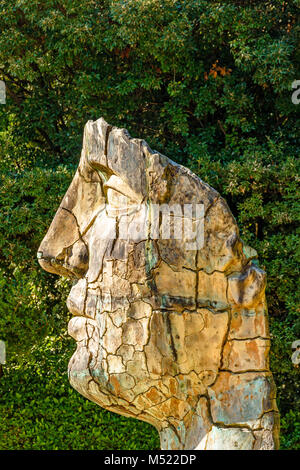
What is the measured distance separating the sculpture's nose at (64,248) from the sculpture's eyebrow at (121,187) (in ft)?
1.08

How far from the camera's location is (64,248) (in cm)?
326

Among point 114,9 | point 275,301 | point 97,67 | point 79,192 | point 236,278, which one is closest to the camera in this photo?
point 236,278

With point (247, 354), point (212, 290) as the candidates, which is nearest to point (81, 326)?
point (212, 290)

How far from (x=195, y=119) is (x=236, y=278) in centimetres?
387

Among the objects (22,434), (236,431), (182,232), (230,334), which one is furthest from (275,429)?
(22,434)

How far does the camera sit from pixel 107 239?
298cm

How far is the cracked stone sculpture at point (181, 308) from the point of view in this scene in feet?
9.26

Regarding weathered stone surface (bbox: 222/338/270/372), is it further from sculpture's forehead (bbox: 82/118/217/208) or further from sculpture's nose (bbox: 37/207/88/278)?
sculpture's nose (bbox: 37/207/88/278)

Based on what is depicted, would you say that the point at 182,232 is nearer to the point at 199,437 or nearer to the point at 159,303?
the point at 159,303

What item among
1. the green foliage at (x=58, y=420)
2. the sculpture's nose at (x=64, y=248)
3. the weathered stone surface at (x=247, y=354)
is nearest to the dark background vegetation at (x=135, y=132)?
the green foliage at (x=58, y=420)

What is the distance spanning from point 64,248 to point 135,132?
3349mm

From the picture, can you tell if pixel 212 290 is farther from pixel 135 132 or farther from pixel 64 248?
pixel 135 132

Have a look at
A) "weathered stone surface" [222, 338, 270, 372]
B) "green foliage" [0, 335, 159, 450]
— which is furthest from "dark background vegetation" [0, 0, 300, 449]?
"weathered stone surface" [222, 338, 270, 372]

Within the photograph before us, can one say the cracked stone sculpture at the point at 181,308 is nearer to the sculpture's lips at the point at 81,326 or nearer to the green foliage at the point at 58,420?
→ the sculpture's lips at the point at 81,326
